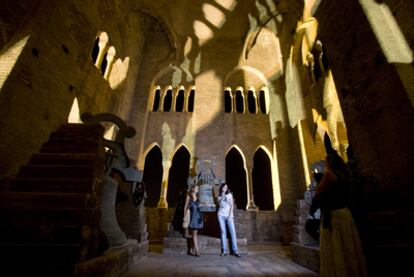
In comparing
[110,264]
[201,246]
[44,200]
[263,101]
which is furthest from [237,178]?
[44,200]

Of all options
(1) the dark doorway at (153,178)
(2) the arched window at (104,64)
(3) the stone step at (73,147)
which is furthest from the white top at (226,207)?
(1) the dark doorway at (153,178)

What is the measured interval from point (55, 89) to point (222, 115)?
8.07 m

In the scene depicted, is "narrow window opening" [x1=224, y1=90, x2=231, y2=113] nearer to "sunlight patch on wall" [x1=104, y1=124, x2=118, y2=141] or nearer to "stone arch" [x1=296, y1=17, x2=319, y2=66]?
"stone arch" [x1=296, y1=17, x2=319, y2=66]

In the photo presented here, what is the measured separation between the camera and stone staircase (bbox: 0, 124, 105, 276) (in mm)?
1521

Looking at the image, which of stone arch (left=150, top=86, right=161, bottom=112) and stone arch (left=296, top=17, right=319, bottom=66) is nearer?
stone arch (left=296, top=17, right=319, bottom=66)

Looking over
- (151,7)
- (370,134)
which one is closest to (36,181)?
(370,134)

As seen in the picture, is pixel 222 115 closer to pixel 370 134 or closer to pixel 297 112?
pixel 297 112

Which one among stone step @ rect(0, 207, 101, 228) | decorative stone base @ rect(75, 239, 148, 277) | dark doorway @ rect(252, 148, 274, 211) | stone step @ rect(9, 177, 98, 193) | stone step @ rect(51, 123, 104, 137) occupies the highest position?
dark doorway @ rect(252, 148, 274, 211)

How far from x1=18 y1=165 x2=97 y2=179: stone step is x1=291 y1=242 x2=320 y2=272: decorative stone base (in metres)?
3.28

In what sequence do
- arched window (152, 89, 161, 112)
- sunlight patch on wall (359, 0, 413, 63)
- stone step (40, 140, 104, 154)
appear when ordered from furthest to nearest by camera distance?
arched window (152, 89, 161, 112), sunlight patch on wall (359, 0, 413, 63), stone step (40, 140, 104, 154)

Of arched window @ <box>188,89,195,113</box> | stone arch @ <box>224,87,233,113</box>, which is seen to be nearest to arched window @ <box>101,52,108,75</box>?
arched window @ <box>188,89,195,113</box>

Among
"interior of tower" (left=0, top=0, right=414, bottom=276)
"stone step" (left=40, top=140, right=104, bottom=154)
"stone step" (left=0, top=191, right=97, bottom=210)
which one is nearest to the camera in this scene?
"stone step" (left=0, top=191, right=97, bottom=210)

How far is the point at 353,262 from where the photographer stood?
5.85ft

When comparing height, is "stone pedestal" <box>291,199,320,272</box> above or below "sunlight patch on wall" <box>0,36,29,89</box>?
below
